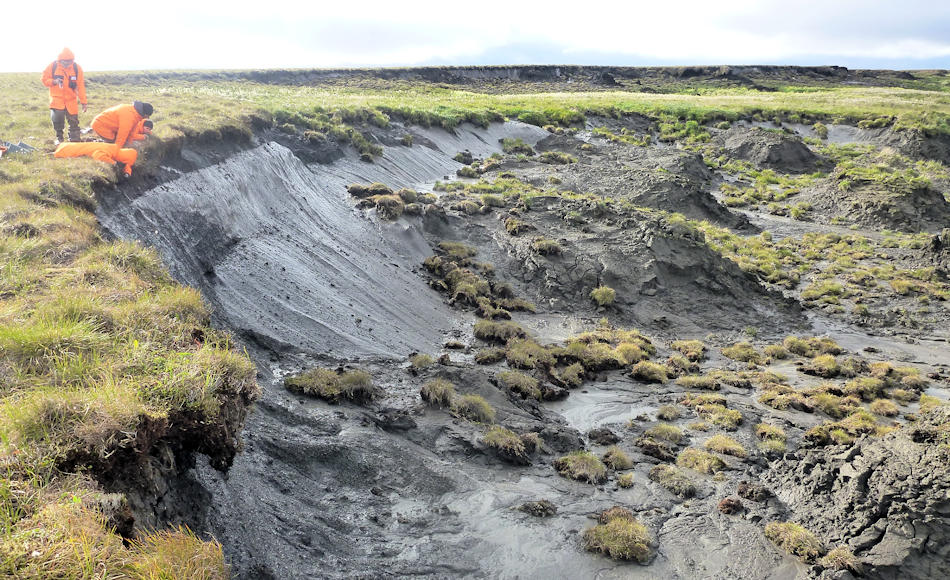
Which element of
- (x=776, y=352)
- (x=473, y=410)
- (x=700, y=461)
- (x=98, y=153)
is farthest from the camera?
→ (x=776, y=352)

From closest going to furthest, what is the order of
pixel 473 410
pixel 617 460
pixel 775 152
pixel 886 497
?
pixel 886 497 < pixel 617 460 < pixel 473 410 < pixel 775 152

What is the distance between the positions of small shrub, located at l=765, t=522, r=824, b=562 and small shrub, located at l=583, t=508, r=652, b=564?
2191 millimetres

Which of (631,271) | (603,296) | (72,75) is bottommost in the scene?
(603,296)

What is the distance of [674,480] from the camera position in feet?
35.8

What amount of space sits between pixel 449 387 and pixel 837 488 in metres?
7.74

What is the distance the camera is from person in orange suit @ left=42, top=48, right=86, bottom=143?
14.8 m

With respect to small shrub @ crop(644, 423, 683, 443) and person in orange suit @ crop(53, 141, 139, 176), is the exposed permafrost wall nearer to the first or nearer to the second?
person in orange suit @ crop(53, 141, 139, 176)

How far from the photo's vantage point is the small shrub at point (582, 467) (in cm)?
1080

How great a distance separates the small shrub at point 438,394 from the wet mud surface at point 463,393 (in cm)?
19

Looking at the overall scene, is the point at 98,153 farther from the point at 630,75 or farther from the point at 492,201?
the point at 630,75

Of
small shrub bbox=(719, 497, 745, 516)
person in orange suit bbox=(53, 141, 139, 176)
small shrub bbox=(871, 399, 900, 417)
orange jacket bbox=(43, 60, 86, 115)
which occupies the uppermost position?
orange jacket bbox=(43, 60, 86, 115)

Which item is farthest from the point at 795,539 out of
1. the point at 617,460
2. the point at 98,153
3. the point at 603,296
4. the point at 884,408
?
the point at 98,153

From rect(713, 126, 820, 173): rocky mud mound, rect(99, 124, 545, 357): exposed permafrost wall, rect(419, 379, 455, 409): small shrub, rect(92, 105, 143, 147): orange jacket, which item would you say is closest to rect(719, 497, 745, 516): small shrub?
rect(419, 379, 455, 409): small shrub

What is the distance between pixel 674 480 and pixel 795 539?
2.33 metres
